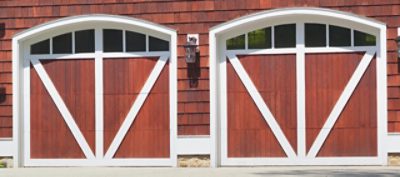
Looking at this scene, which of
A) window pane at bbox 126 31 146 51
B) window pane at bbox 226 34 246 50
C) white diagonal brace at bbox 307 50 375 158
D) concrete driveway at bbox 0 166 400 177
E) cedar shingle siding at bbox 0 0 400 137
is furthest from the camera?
window pane at bbox 126 31 146 51

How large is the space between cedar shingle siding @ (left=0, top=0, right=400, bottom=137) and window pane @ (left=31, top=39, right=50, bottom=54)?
47cm

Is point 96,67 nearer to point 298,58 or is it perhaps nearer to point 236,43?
point 236,43

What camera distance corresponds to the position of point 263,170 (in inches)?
547

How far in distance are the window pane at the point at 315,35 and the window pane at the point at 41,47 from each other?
205 inches

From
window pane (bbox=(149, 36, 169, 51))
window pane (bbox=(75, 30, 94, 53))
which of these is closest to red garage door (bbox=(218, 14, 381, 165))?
window pane (bbox=(149, 36, 169, 51))

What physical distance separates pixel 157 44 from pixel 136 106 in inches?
50.9

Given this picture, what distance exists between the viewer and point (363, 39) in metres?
14.6

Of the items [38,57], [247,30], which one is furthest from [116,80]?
[247,30]

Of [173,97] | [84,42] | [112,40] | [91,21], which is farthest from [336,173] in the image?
[84,42]

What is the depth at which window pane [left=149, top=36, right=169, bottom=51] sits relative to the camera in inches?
602

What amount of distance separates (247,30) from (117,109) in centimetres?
300

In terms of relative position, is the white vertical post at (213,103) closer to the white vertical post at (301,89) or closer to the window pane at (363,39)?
the white vertical post at (301,89)

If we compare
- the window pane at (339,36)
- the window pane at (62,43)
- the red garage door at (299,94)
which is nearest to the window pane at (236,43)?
the red garage door at (299,94)

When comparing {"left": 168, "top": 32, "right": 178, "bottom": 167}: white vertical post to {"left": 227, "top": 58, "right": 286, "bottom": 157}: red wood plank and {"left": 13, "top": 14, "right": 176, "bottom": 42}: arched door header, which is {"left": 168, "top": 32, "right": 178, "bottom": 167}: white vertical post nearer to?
{"left": 13, "top": 14, "right": 176, "bottom": 42}: arched door header
